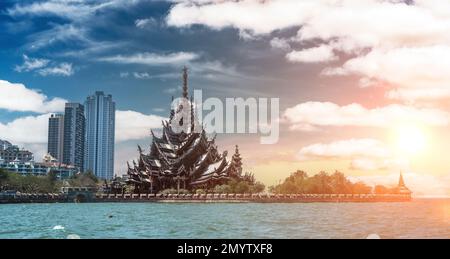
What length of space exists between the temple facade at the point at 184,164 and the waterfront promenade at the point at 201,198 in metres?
1.02

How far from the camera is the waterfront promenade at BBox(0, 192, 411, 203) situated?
32469 mm

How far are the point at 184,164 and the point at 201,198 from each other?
2.59 metres

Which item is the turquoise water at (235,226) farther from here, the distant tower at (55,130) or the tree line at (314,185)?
the tree line at (314,185)

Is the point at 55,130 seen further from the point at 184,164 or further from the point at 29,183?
the point at 29,183

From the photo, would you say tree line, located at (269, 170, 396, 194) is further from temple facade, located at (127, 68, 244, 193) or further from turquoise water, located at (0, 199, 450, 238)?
turquoise water, located at (0, 199, 450, 238)

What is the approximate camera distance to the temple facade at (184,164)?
3375cm

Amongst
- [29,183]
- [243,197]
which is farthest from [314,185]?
[29,183]

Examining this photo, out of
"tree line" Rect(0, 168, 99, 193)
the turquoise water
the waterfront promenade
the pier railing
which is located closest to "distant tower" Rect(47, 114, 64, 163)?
the turquoise water

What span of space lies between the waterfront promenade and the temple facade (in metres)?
1.02

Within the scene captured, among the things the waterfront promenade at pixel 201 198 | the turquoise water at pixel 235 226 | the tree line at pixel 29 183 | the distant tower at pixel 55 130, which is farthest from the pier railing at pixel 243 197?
the turquoise water at pixel 235 226
